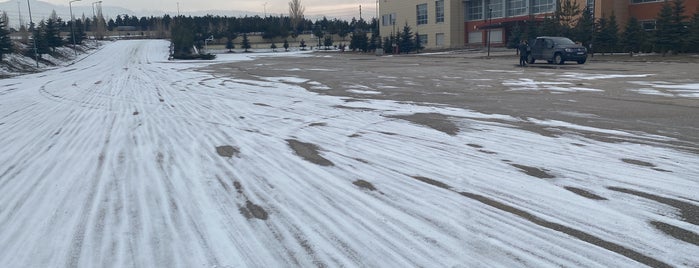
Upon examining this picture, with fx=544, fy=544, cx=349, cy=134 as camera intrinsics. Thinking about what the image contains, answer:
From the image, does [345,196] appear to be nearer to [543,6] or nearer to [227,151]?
[227,151]

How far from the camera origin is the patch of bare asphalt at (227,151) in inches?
337

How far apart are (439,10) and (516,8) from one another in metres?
12.8

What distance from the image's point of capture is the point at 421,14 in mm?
84250

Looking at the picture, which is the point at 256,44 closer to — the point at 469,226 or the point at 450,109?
the point at 450,109

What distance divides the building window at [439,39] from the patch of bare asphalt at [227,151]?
7383 cm

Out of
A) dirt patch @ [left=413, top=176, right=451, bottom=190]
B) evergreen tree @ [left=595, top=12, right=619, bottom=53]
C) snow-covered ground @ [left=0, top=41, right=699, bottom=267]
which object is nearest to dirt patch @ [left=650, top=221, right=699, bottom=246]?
snow-covered ground @ [left=0, top=41, right=699, bottom=267]

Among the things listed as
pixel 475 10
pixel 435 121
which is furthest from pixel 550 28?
pixel 435 121

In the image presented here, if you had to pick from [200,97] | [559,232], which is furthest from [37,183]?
[200,97]

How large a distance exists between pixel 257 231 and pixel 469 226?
1968 millimetres

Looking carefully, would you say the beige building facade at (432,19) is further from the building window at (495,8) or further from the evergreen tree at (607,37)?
the evergreen tree at (607,37)

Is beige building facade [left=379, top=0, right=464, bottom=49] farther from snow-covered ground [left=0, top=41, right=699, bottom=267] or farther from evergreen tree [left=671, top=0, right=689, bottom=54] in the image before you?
snow-covered ground [left=0, top=41, right=699, bottom=267]

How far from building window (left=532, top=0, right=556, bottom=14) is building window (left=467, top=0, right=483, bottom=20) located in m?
9.87

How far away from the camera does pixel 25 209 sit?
19.5ft

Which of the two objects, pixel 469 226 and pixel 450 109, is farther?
pixel 450 109
